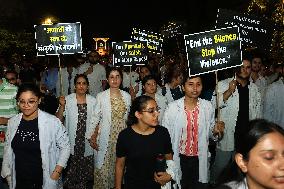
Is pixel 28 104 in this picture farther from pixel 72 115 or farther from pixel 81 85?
pixel 81 85

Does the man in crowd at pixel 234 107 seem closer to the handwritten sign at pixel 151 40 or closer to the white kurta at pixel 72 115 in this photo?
the white kurta at pixel 72 115

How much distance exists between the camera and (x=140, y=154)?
5.49 metres

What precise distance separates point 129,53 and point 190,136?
543 cm

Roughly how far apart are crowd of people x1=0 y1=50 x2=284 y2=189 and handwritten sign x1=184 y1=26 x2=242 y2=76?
32 cm

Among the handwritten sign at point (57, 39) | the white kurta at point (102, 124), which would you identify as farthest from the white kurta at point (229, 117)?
the handwritten sign at point (57, 39)

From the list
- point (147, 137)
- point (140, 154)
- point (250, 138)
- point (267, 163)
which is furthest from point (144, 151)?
point (267, 163)

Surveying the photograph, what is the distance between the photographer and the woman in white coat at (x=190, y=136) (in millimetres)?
6824

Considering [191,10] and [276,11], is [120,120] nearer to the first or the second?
[276,11]

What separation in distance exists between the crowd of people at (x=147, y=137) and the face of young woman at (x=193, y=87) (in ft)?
0.06

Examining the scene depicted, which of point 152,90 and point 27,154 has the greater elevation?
point 152,90

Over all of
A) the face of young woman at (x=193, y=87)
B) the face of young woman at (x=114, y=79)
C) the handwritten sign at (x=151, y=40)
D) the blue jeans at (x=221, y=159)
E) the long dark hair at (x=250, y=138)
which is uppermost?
the handwritten sign at (x=151, y=40)

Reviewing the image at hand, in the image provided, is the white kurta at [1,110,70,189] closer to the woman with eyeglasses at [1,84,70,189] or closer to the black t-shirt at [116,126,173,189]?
the woman with eyeglasses at [1,84,70,189]

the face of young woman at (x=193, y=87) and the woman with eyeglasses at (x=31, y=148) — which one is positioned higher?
the face of young woman at (x=193, y=87)

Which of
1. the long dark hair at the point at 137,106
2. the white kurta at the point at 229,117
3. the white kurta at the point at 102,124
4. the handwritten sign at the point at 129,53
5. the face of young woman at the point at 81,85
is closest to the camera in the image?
the long dark hair at the point at 137,106
